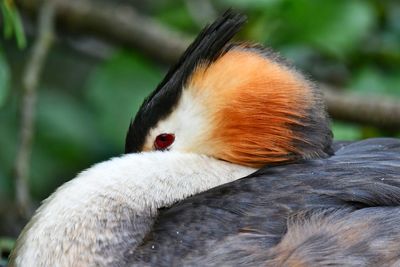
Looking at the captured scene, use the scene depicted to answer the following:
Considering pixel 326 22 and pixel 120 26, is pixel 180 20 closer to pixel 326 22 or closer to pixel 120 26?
pixel 120 26

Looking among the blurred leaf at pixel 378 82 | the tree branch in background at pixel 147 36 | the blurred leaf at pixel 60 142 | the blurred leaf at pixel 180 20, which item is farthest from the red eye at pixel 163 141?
the blurred leaf at pixel 180 20

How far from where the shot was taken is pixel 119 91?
17.3 feet

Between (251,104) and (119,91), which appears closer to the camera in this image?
(251,104)

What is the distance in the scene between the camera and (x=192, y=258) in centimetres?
327

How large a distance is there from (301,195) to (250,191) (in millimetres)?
167

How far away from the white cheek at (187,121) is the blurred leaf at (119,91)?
1500 millimetres

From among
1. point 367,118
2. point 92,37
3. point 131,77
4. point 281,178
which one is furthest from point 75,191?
point 92,37

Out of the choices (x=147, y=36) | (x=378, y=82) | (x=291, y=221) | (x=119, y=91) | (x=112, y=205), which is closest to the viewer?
(x=291, y=221)

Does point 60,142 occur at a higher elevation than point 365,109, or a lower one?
lower

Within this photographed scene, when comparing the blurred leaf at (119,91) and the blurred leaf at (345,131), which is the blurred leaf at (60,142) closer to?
the blurred leaf at (119,91)

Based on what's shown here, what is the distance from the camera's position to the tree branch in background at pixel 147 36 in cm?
540

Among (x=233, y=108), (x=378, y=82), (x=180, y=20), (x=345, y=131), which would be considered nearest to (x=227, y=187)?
(x=233, y=108)

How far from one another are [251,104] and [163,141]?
1.09 ft

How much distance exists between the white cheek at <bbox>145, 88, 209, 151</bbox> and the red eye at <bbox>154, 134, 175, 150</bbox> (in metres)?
0.01
